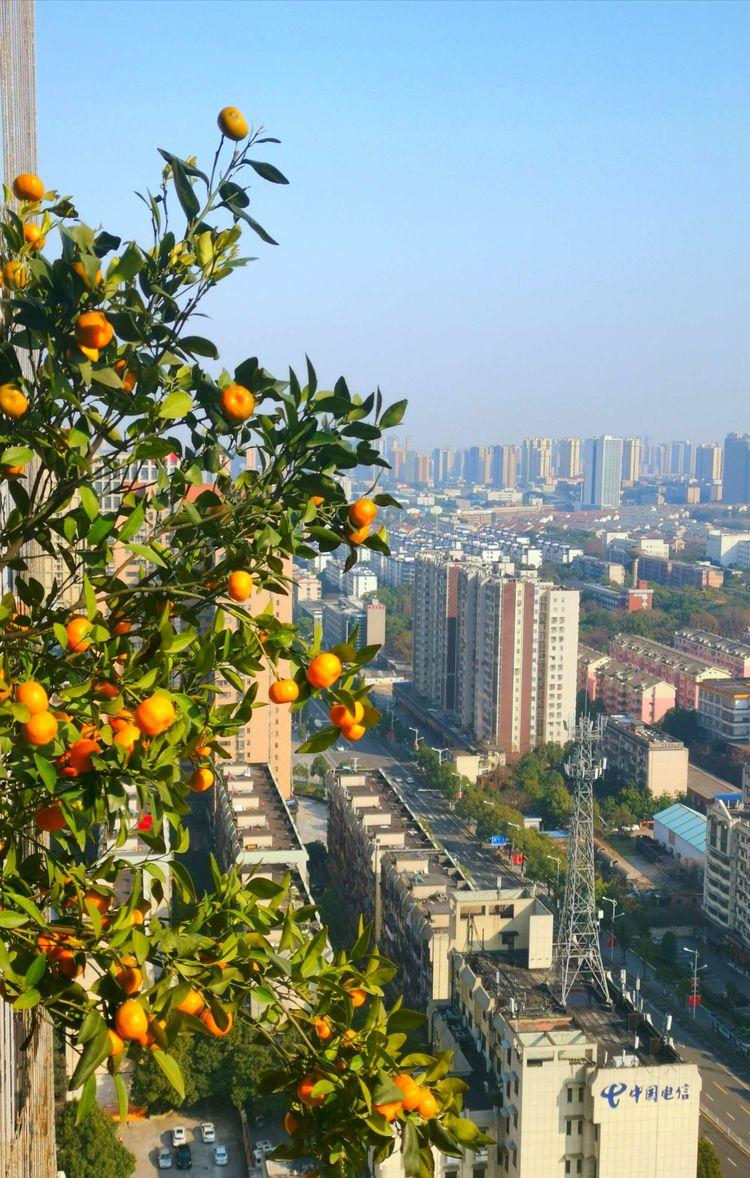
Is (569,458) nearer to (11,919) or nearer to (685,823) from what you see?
(685,823)

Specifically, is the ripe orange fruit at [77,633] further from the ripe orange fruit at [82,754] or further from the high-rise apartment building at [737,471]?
the high-rise apartment building at [737,471]

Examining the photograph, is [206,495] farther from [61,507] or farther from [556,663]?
[556,663]

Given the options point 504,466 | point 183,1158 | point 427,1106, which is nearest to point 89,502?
point 427,1106

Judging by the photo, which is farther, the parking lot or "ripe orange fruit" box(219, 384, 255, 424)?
the parking lot

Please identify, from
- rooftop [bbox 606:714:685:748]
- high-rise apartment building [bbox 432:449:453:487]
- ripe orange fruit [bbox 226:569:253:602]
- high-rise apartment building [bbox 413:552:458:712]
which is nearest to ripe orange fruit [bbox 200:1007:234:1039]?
ripe orange fruit [bbox 226:569:253:602]

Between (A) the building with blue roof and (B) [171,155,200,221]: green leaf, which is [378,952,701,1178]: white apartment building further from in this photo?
(A) the building with blue roof
